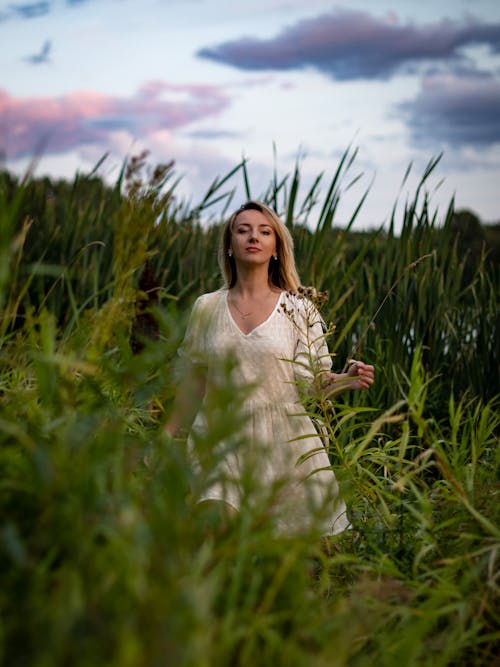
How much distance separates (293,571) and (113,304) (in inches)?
25.1

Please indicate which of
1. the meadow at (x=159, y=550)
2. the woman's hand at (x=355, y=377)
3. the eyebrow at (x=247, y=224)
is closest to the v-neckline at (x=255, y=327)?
the eyebrow at (x=247, y=224)

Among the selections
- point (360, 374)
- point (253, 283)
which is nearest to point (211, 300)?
point (253, 283)

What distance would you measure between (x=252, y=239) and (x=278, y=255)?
200 mm

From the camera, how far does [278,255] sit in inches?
127

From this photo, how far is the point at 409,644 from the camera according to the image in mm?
1176

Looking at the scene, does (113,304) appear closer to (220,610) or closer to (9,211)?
(9,211)

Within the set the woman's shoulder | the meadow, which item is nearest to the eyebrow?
the woman's shoulder

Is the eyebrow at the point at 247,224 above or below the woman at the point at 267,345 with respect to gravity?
above

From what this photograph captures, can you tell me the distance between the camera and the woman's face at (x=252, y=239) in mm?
3072

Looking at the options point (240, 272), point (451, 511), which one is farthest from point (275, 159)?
point (451, 511)

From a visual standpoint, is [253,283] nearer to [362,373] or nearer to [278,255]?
[278,255]

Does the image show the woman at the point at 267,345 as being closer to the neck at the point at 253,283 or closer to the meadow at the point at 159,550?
the neck at the point at 253,283

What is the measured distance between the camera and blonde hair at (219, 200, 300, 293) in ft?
10.4

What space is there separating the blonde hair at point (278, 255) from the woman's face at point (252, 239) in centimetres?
4
